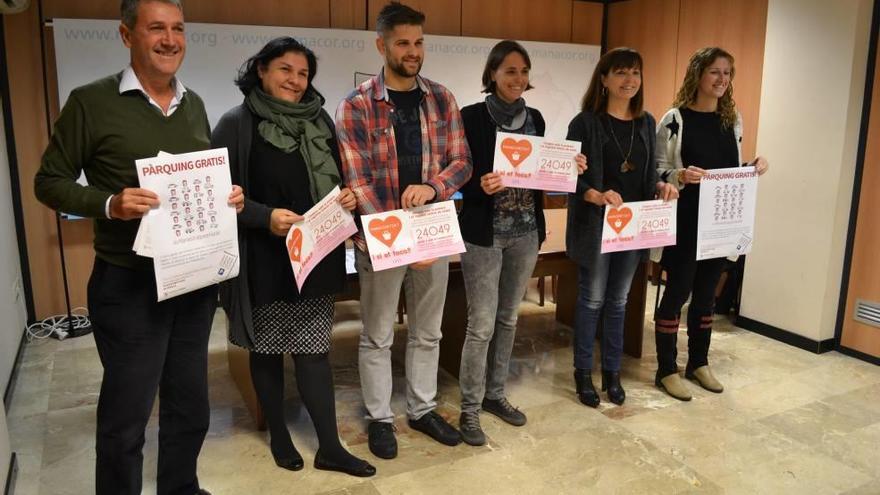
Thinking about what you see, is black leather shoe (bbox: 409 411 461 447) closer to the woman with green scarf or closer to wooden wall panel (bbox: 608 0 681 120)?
the woman with green scarf

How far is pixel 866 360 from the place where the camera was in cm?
352

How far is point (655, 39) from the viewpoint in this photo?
5039 millimetres

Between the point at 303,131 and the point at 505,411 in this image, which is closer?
the point at 303,131

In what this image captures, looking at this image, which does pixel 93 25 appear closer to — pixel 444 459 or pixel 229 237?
pixel 229 237

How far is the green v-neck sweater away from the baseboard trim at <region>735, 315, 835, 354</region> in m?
3.51

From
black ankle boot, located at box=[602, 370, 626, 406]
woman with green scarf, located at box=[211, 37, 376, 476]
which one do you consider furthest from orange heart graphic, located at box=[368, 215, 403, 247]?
black ankle boot, located at box=[602, 370, 626, 406]

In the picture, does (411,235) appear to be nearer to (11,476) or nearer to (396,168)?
(396,168)

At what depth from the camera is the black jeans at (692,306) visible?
9.75 feet

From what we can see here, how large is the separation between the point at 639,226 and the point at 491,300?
721 millimetres

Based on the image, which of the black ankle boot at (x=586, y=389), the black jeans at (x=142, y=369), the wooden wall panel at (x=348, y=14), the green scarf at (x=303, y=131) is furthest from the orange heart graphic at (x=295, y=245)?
the wooden wall panel at (x=348, y=14)

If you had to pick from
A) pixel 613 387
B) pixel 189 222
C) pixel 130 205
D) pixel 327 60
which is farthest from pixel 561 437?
pixel 327 60

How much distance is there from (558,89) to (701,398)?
306 centimetres

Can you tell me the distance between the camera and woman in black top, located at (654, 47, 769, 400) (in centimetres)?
276

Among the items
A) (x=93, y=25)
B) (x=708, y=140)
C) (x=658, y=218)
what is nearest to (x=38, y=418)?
(x=93, y=25)
